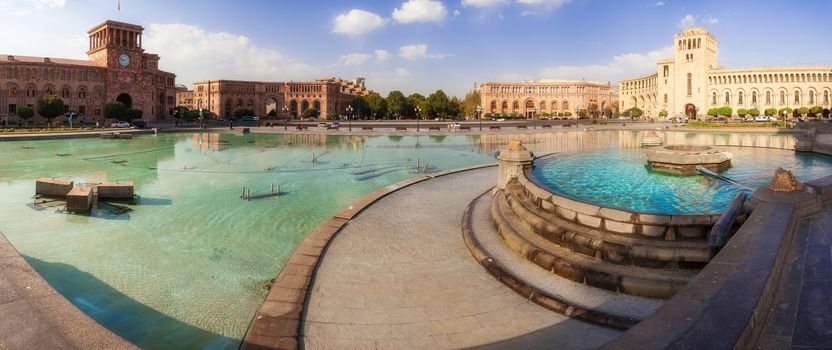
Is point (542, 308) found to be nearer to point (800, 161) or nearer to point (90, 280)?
point (90, 280)

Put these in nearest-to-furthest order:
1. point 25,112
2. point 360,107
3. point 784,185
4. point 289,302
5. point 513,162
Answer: point 289,302, point 784,185, point 513,162, point 25,112, point 360,107

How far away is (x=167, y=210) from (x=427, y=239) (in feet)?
21.1

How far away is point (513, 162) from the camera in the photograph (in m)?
10.4

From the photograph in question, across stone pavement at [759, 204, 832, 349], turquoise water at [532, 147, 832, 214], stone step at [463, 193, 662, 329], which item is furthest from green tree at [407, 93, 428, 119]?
stone pavement at [759, 204, 832, 349]

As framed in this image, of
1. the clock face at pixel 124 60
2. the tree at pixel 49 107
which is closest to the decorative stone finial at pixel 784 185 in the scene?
the tree at pixel 49 107

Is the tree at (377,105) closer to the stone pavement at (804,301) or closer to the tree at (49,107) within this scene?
the tree at (49,107)

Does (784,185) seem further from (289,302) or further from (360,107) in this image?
(360,107)

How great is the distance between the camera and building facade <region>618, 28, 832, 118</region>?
72500mm

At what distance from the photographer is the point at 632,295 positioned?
518 cm

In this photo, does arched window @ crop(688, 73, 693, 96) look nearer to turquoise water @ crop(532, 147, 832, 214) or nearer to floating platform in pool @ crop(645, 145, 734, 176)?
turquoise water @ crop(532, 147, 832, 214)

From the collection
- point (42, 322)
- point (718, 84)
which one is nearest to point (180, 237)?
point (42, 322)

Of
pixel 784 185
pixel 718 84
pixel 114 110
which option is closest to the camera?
pixel 784 185

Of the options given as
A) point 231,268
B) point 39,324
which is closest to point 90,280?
point 231,268

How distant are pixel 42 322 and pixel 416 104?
90595mm
